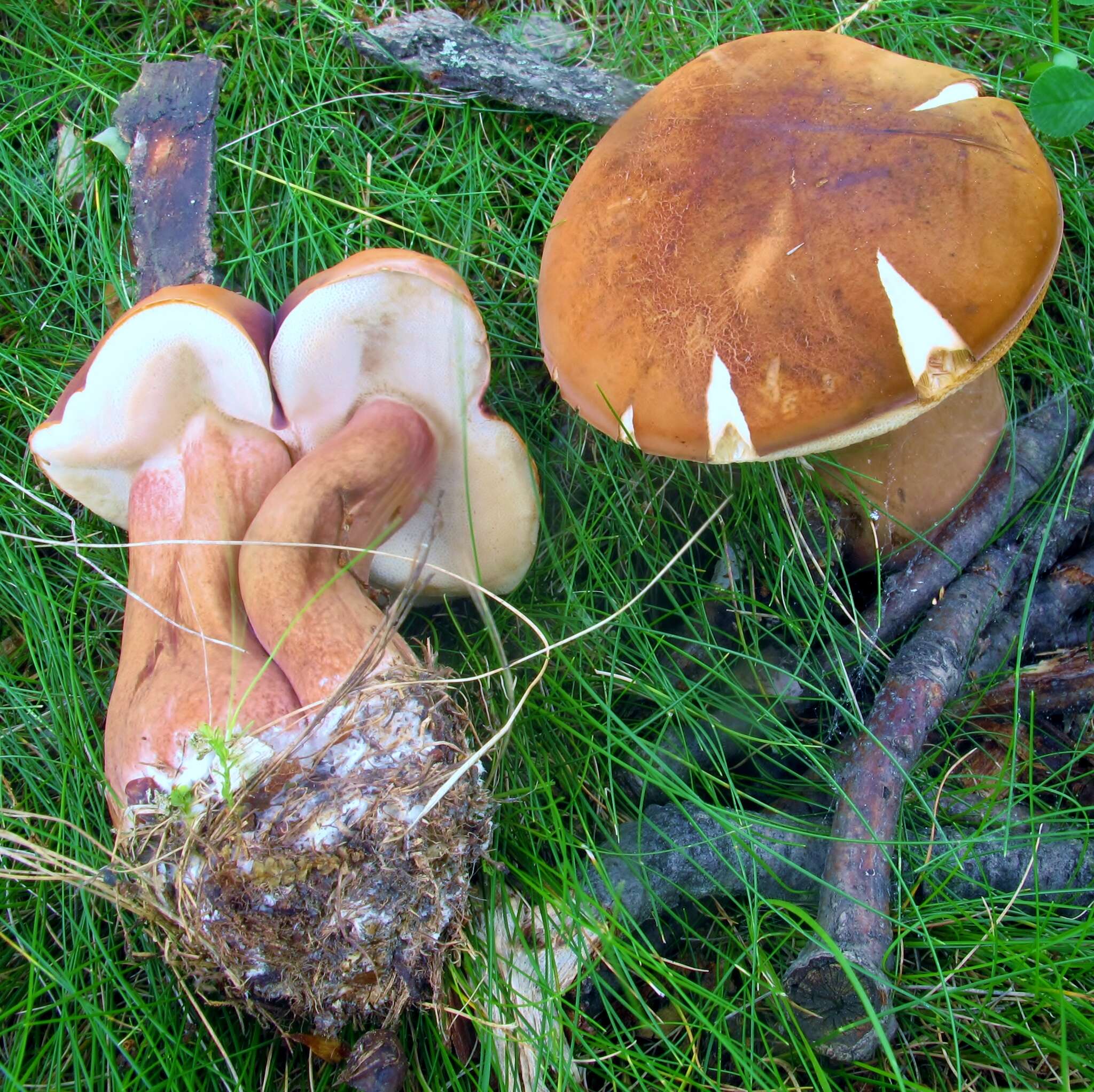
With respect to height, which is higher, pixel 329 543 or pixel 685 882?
pixel 329 543

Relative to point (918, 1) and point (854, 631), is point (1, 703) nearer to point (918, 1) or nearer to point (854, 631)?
point (854, 631)

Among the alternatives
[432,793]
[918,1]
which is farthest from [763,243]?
[918,1]

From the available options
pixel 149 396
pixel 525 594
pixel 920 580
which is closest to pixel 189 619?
pixel 149 396

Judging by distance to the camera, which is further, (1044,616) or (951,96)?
(1044,616)

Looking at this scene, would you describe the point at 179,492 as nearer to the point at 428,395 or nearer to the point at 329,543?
the point at 329,543

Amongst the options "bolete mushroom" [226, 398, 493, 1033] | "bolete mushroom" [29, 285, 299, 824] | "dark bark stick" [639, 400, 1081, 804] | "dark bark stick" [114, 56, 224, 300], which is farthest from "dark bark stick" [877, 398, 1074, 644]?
"dark bark stick" [114, 56, 224, 300]

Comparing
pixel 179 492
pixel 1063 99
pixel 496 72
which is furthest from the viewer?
pixel 496 72

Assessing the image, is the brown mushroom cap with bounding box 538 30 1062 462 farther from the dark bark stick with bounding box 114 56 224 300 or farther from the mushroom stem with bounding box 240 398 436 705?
the dark bark stick with bounding box 114 56 224 300

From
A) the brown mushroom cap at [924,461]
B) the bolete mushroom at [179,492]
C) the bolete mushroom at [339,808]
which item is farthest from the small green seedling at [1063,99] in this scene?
the bolete mushroom at [179,492]
